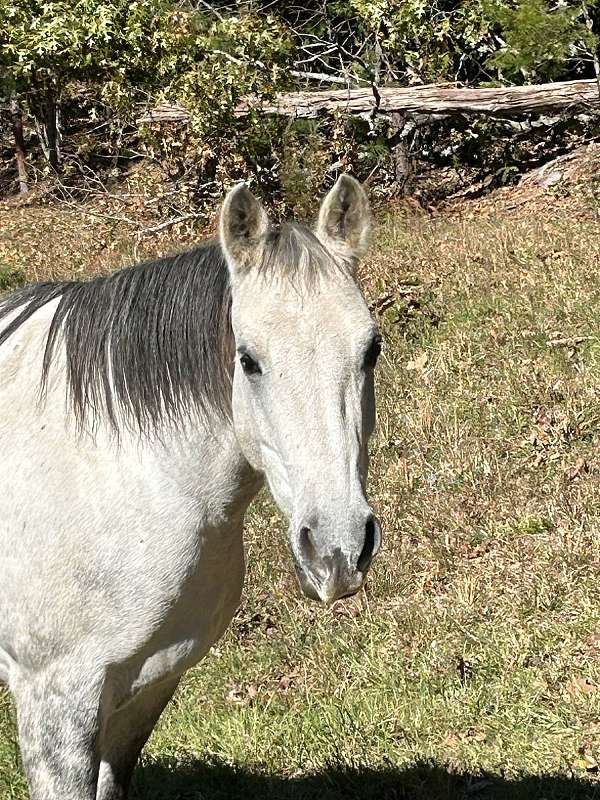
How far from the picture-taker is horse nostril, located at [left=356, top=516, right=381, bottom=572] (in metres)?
2.53

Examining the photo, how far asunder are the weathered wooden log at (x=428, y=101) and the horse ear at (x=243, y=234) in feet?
31.9

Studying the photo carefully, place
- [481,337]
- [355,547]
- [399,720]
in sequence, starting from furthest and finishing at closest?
[481,337] → [399,720] → [355,547]

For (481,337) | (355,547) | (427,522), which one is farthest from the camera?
(481,337)

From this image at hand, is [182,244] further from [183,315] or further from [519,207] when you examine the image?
[183,315]

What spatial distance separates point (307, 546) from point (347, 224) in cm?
103

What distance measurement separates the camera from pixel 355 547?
8.23 ft

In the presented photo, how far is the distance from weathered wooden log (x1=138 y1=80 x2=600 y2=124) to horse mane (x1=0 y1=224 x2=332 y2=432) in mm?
9463

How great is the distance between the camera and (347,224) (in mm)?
3064

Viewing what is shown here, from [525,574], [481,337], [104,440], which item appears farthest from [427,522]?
[104,440]

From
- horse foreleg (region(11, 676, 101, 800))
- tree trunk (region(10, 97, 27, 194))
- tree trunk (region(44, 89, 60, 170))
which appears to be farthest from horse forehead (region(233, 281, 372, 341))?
tree trunk (region(10, 97, 27, 194))

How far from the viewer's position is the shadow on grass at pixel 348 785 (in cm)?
411

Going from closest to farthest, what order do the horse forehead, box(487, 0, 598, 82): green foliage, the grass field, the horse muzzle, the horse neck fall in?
1. the horse muzzle
2. the horse forehead
3. the horse neck
4. the grass field
5. box(487, 0, 598, 82): green foliage

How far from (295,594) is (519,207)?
7.20 meters

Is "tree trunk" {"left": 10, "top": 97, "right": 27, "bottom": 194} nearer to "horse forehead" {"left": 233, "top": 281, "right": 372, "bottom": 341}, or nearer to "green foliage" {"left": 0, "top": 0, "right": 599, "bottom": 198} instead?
"green foliage" {"left": 0, "top": 0, "right": 599, "bottom": 198}
